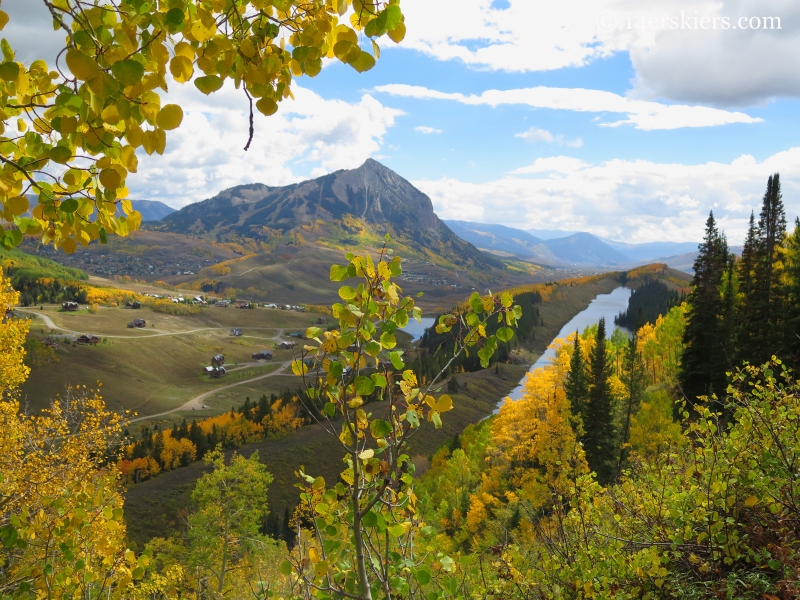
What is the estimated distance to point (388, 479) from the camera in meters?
2.65

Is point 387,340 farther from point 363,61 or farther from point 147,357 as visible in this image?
point 147,357

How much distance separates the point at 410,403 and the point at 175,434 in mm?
83117

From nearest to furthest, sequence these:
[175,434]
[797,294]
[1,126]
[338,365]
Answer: [1,126] < [338,365] < [797,294] < [175,434]

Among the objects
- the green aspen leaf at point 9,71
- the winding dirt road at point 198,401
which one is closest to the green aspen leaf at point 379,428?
the green aspen leaf at point 9,71

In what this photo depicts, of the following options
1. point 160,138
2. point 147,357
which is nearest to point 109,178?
point 160,138

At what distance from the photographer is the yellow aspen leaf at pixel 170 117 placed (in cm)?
170

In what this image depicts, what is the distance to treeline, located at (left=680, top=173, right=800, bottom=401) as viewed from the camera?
1078 inches

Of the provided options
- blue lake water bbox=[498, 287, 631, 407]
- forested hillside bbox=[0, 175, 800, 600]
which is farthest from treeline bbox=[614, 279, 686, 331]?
forested hillside bbox=[0, 175, 800, 600]

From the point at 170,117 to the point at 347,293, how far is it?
3.84 ft

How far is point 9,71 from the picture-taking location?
1825 millimetres

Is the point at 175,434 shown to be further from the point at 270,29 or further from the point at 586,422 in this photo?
the point at 270,29

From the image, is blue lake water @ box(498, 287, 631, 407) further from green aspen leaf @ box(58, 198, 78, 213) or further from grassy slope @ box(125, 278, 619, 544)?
green aspen leaf @ box(58, 198, 78, 213)

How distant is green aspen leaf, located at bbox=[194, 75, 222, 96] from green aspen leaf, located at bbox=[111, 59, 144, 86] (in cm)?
45

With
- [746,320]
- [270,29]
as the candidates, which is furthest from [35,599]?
[746,320]
